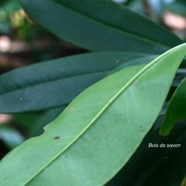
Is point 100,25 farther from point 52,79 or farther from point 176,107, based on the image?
point 176,107

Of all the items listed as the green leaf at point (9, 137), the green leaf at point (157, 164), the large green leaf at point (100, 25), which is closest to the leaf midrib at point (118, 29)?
the large green leaf at point (100, 25)

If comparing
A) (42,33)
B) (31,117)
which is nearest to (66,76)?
(31,117)

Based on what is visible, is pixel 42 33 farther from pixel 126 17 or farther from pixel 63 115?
pixel 63 115

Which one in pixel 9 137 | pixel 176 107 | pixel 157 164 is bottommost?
pixel 9 137

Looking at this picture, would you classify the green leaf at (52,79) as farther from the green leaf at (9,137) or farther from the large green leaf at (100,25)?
the green leaf at (9,137)

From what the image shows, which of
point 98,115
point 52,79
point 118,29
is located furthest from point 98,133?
point 118,29

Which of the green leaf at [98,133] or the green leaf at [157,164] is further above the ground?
the green leaf at [98,133]
